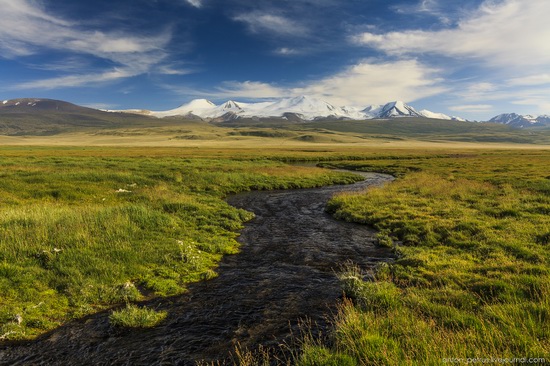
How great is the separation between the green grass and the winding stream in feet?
0.90

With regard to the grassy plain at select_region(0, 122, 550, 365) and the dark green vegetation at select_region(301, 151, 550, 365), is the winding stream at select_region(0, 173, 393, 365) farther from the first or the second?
the dark green vegetation at select_region(301, 151, 550, 365)

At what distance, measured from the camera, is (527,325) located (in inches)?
311

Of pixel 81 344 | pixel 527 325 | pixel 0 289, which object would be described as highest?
pixel 527 325

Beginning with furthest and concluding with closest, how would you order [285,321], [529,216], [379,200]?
1. [379,200]
2. [529,216]
3. [285,321]

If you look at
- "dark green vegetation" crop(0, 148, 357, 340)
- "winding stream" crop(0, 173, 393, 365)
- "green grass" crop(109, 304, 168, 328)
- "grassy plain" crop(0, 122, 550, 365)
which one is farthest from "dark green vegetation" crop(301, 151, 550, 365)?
"dark green vegetation" crop(0, 148, 357, 340)

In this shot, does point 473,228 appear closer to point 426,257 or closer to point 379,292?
point 426,257

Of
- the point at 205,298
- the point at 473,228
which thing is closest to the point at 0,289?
the point at 205,298

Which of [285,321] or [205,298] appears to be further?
[205,298]

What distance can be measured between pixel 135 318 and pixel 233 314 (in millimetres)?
3744

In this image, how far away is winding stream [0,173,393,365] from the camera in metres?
9.77

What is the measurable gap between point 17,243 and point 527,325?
21390 mm

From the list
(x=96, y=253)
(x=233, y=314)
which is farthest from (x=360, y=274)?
(x=96, y=253)

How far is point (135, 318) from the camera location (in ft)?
37.5

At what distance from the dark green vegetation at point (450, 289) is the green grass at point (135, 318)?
6.12 m
